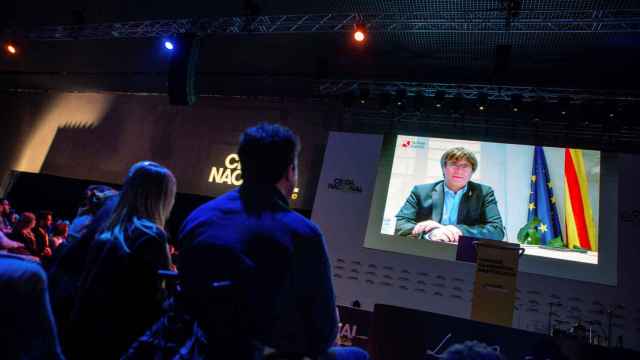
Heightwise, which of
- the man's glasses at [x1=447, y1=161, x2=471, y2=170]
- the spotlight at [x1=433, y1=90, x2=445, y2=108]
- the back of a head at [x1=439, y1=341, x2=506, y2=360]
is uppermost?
the spotlight at [x1=433, y1=90, x2=445, y2=108]

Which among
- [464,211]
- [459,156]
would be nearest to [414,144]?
[459,156]

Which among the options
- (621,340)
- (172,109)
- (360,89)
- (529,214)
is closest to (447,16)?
(360,89)

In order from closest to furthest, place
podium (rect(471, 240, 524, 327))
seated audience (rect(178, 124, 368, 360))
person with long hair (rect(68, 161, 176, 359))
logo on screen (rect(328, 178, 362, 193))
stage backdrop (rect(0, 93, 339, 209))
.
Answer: seated audience (rect(178, 124, 368, 360))
person with long hair (rect(68, 161, 176, 359))
podium (rect(471, 240, 524, 327))
logo on screen (rect(328, 178, 362, 193))
stage backdrop (rect(0, 93, 339, 209))

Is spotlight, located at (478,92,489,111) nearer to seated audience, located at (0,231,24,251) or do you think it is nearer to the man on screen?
the man on screen

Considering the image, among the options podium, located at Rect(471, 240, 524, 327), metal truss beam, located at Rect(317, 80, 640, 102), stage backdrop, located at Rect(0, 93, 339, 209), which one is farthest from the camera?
stage backdrop, located at Rect(0, 93, 339, 209)

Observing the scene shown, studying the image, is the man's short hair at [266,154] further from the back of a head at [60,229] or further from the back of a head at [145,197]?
the back of a head at [60,229]

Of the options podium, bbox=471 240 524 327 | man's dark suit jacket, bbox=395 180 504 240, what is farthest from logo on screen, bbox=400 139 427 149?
podium, bbox=471 240 524 327

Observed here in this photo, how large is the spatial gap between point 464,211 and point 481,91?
5.84ft

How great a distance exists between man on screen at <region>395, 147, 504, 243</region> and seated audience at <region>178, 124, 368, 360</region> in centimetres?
479

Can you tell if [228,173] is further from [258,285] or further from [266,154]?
[258,285]

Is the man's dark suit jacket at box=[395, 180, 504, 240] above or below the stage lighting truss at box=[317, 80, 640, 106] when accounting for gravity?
below

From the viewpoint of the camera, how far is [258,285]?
1.14 meters

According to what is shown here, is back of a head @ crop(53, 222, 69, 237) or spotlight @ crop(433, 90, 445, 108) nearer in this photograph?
back of a head @ crop(53, 222, 69, 237)

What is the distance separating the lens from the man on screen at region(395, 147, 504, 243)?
561 cm
